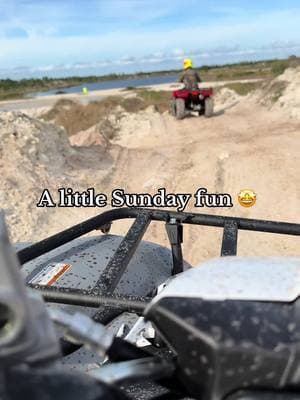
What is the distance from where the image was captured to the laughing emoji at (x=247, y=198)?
7.82 m

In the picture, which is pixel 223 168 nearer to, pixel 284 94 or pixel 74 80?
pixel 284 94

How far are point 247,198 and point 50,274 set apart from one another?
5.63m

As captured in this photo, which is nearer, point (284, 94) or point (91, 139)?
point (91, 139)

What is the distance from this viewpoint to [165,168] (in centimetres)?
1025

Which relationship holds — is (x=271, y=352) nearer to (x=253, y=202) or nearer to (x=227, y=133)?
(x=253, y=202)

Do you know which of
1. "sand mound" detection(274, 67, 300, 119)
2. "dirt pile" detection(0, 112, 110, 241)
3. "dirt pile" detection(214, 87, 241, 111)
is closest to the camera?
"dirt pile" detection(0, 112, 110, 241)

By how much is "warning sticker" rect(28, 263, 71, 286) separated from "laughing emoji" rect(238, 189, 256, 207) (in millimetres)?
5310

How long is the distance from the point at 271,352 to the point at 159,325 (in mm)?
231

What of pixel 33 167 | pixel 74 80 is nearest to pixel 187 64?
pixel 33 167

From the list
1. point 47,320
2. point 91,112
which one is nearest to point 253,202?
point 47,320

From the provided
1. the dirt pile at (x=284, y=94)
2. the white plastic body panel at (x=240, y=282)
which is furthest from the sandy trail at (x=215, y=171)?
the white plastic body panel at (x=240, y=282)

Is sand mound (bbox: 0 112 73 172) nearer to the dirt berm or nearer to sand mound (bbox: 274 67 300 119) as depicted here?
the dirt berm

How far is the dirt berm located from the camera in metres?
7.21

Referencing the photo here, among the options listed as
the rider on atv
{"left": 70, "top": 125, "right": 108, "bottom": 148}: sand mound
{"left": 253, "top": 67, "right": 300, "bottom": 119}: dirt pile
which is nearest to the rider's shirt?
the rider on atv
